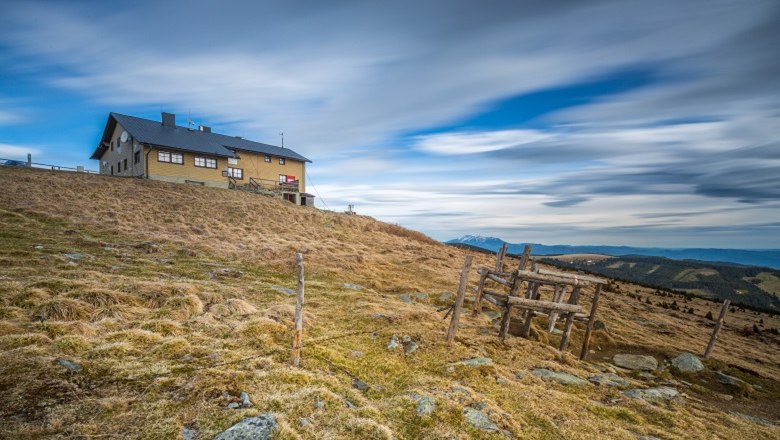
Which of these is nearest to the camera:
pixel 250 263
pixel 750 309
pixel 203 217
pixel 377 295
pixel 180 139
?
pixel 377 295

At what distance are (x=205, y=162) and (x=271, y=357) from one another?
43181mm

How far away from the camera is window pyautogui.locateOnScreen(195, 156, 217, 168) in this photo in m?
44.2

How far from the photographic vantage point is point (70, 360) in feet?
23.8

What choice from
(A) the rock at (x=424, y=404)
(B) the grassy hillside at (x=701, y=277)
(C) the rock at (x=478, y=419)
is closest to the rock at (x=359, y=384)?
(A) the rock at (x=424, y=404)

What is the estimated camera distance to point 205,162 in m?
45.0

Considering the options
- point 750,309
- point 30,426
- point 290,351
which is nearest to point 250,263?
point 290,351

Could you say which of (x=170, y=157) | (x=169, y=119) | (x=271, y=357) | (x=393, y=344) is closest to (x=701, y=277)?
(x=393, y=344)

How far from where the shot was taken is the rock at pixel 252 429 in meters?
5.68

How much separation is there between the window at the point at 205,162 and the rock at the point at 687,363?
48112 millimetres

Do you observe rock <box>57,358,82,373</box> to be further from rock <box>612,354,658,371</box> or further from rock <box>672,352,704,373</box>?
rock <box>672,352,704,373</box>

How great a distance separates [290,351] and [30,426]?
4.83 metres

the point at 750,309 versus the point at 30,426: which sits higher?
the point at 30,426

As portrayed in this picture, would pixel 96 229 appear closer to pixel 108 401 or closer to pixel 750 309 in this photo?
pixel 108 401

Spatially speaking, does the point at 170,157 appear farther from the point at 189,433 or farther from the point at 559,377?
the point at 559,377
